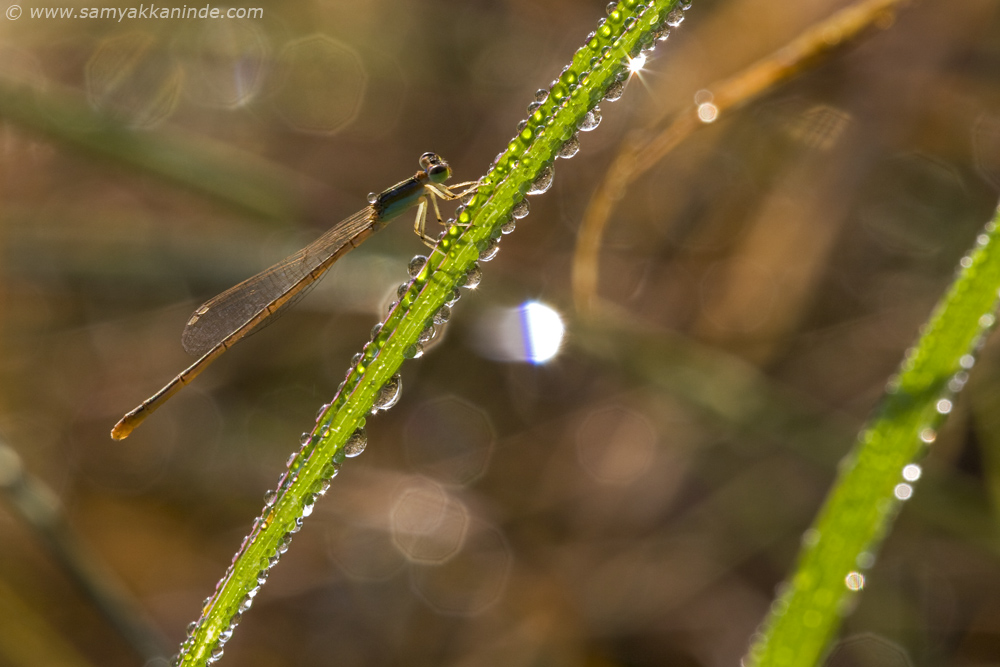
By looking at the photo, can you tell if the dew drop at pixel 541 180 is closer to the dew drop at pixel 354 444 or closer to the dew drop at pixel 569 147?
the dew drop at pixel 569 147

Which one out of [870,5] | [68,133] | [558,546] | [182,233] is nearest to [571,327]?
[558,546]

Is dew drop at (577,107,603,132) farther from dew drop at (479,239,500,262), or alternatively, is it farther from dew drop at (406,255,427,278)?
dew drop at (406,255,427,278)

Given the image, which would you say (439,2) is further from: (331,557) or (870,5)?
(331,557)

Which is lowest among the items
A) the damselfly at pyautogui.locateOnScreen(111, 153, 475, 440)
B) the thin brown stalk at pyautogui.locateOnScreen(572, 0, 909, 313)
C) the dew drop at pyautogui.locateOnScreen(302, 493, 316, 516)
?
the dew drop at pyautogui.locateOnScreen(302, 493, 316, 516)

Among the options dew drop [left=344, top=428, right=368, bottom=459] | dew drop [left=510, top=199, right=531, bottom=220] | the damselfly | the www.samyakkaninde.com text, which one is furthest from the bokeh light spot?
dew drop [left=344, top=428, right=368, bottom=459]

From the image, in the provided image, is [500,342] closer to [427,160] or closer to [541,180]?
[427,160]

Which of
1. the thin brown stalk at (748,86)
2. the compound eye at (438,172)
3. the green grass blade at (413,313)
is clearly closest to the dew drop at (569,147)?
the green grass blade at (413,313)

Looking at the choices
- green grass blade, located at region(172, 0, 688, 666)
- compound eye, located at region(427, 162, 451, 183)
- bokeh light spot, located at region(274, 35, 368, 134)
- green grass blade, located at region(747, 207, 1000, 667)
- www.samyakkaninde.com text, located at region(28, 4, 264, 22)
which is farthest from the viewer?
bokeh light spot, located at region(274, 35, 368, 134)

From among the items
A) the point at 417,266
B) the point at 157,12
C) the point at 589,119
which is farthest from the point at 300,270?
the point at 157,12
